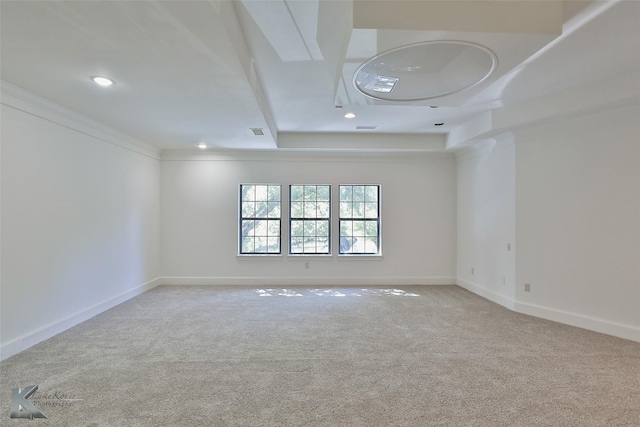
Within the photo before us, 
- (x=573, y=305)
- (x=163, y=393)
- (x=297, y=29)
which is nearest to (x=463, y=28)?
(x=297, y=29)

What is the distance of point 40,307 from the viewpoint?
10.7ft

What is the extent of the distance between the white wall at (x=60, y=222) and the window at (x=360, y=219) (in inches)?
147

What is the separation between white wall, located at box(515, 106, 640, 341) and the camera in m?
3.44

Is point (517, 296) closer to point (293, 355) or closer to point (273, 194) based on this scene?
point (293, 355)

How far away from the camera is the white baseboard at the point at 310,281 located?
6.02 meters

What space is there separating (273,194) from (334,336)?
3505 millimetres

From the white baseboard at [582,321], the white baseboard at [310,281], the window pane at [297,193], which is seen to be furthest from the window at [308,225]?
the white baseboard at [582,321]

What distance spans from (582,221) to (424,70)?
2996mm

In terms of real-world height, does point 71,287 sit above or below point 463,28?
below

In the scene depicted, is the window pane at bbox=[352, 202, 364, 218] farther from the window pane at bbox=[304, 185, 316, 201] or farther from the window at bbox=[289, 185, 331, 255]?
the window pane at bbox=[304, 185, 316, 201]

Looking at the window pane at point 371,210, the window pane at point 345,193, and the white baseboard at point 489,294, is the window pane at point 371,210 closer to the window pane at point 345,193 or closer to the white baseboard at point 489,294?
the window pane at point 345,193

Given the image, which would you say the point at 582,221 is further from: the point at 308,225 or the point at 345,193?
the point at 308,225

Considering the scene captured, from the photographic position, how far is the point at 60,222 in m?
3.57

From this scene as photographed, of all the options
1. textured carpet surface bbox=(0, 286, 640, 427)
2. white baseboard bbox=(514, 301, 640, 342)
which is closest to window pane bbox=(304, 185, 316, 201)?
textured carpet surface bbox=(0, 286, 640, 427)
